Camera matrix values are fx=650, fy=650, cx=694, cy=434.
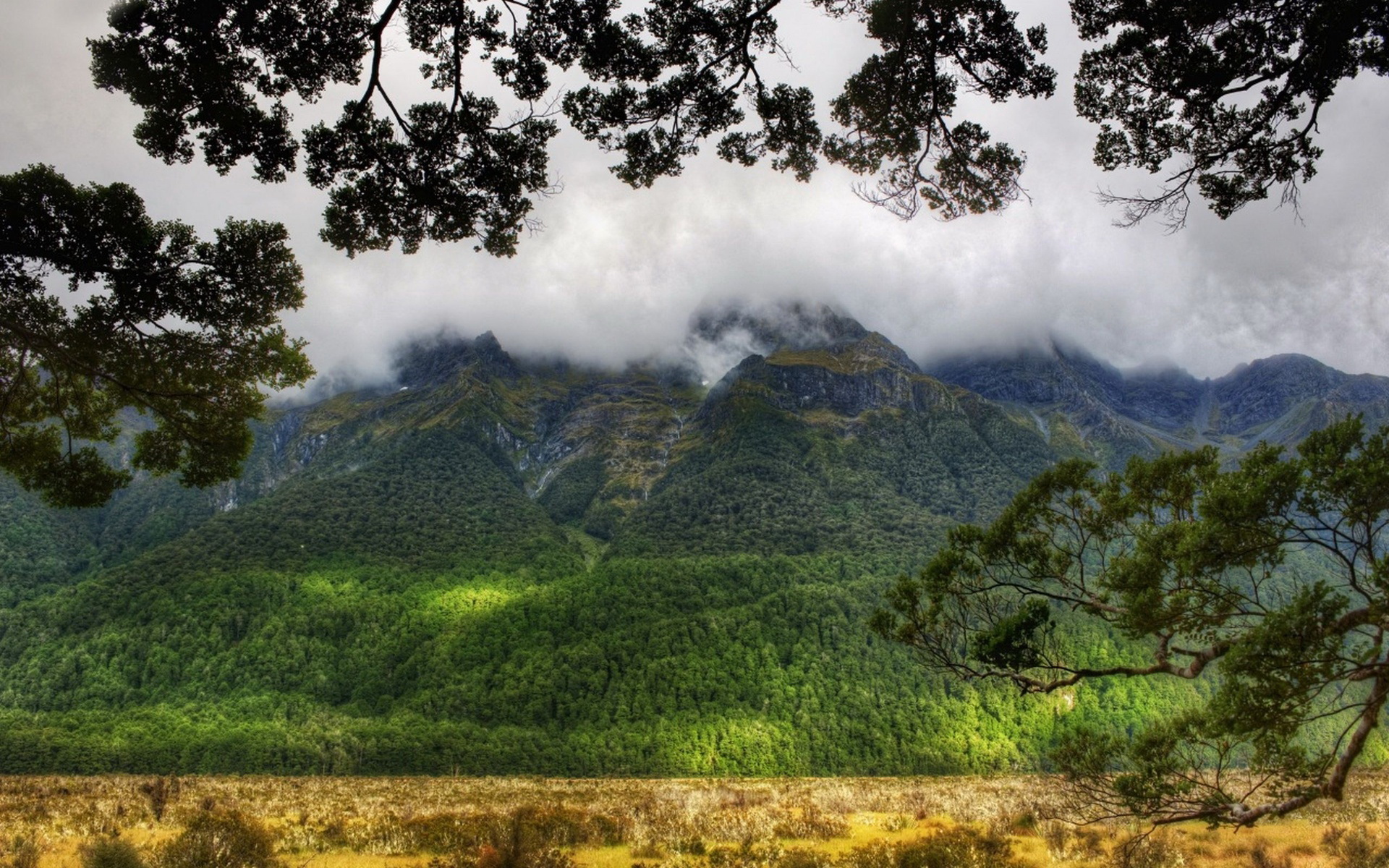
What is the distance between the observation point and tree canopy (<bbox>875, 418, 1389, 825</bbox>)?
20.1 feet

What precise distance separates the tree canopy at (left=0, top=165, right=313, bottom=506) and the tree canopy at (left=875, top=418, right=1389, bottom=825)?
10784 millimetres

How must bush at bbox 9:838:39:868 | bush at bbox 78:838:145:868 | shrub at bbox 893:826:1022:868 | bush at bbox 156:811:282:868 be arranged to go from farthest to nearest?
1. shrub at bbox 893:826:1022:868
2. bush at bbox 156:811:282:868
3. bush at bbox 9:838:39:868
4. bush at bbox 78:838:145:868

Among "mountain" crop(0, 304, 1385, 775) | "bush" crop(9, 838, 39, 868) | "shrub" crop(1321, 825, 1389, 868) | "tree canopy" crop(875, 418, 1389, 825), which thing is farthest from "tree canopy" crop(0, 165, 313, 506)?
"mountain" crop(0, 304, 1385, 775)

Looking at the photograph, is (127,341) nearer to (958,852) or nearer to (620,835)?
(620,835)

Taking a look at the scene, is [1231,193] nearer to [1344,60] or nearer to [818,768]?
[1344,60]

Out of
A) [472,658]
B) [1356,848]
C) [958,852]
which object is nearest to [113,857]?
[958,852]

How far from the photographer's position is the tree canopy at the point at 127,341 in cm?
745

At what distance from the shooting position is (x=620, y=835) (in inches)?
442

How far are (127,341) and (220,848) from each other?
6480mm

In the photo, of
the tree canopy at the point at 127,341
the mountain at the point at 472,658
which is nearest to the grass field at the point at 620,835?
the tree canopy at the point at 127,341

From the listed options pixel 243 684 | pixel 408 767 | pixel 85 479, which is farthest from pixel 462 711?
pixel 85 479

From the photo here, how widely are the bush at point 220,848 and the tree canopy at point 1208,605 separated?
9520 mm

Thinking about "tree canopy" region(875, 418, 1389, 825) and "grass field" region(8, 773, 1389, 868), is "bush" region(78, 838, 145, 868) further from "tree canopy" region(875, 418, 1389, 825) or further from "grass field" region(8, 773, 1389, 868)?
"tree canopy" region(875, 418, 1389, 825)

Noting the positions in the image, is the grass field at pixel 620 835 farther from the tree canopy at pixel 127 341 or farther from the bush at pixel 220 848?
the tree canopy at pixel 127 341
